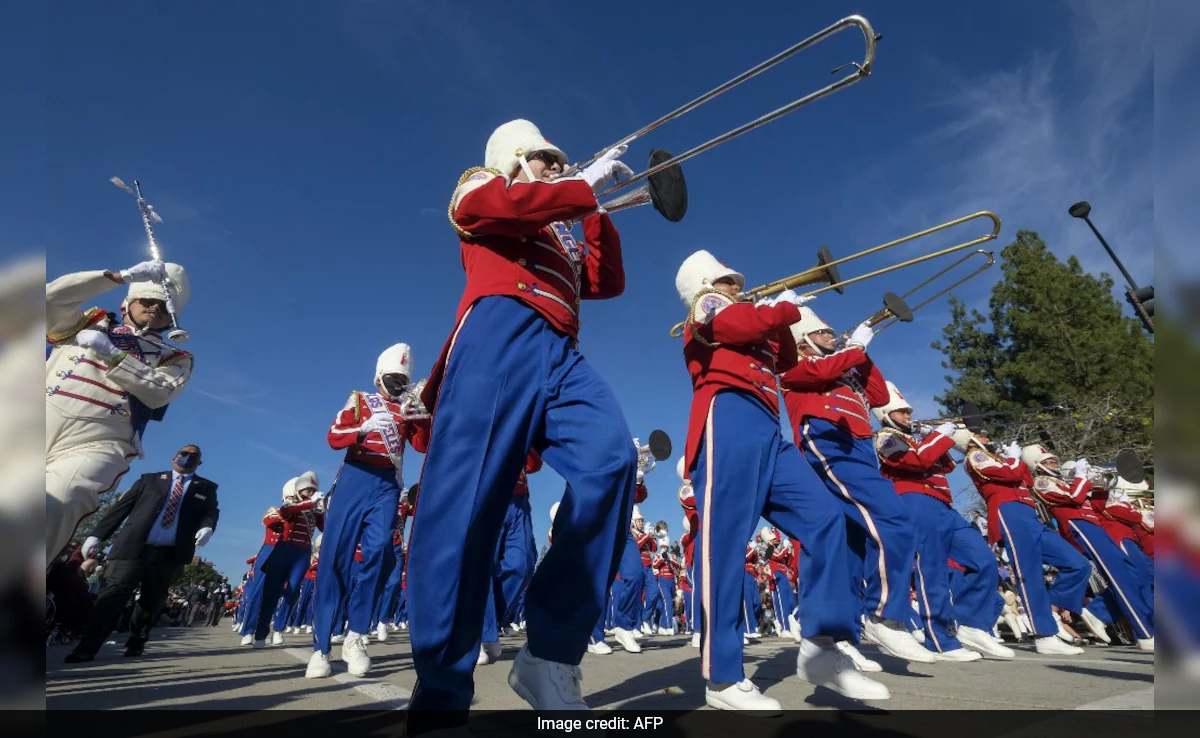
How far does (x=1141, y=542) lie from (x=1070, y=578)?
2.13 meters

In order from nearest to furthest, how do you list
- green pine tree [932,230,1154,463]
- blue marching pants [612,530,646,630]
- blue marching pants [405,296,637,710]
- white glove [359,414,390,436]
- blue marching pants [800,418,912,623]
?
1. blue marching pants [405,296,637,710]
2. blue marching pants [800,418,912,623]
3. white glove [359,414,390,436]
4. blue marching pants [612,530,646,630]
5. green pine tree [932,230,1154,463]

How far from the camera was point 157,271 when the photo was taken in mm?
3471

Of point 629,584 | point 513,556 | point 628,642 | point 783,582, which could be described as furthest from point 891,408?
point 783,582

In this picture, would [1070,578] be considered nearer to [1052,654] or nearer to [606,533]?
[1052,654]

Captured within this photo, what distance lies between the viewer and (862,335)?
5.23m

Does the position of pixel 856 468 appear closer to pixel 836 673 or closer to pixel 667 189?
pixel 836 673

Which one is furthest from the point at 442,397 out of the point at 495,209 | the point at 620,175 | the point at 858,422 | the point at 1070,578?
the point at 1070,578

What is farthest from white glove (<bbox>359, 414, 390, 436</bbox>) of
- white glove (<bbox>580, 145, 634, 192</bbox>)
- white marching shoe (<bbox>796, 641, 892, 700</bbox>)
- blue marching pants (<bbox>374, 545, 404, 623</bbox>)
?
blue marching pants (<bbox>374, 545, 404, 623</bbox>)

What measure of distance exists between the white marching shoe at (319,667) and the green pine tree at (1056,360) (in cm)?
2193

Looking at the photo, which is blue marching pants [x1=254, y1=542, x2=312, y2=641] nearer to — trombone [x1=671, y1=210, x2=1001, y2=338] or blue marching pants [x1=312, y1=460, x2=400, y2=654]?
blue marching pants [x1=312, y1=460, x2=400, y2=654]

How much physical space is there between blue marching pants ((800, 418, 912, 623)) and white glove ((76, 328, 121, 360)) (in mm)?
4463

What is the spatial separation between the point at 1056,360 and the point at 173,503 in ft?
93.4

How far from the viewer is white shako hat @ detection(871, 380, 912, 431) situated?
271 inches

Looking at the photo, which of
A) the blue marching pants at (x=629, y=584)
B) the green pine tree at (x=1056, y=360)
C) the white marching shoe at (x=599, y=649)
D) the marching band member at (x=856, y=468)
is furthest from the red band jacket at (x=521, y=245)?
the green pine tree at (x=1056, y=360)
